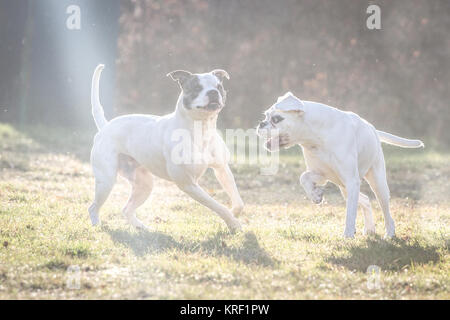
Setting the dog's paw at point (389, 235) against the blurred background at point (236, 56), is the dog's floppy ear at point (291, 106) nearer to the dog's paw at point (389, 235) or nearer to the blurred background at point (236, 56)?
the dog's paw at point (389, 235)

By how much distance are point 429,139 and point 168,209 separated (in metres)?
10.7

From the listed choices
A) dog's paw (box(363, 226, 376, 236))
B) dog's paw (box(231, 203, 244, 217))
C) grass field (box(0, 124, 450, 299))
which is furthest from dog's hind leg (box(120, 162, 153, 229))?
dog's paw (box(363, 226, 376, 236))

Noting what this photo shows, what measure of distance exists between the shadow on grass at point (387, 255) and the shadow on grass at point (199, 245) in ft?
2.24

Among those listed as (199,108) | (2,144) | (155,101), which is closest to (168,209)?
(199,108)

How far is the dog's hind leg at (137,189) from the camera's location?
23.6 feet

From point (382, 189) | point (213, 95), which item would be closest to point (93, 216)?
point (213, 95)

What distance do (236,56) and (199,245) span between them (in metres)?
12.3

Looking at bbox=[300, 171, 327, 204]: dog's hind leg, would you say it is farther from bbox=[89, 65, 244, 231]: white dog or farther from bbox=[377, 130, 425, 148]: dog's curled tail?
bbox=[377, 130, 425, 148]: dog's curled tail

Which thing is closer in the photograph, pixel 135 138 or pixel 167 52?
pixel 135 138

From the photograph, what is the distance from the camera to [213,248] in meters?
5.91

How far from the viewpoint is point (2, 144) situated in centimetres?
1377

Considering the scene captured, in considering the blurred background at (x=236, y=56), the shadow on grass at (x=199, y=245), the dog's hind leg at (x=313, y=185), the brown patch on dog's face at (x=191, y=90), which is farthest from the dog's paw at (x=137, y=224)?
the blurred background at (x=236, y=56)

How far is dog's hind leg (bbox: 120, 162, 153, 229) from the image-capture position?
23.6 feet
